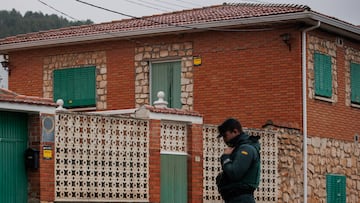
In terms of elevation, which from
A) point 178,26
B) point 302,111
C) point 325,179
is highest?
point 178,26

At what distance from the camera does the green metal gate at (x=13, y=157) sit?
54.8 feet

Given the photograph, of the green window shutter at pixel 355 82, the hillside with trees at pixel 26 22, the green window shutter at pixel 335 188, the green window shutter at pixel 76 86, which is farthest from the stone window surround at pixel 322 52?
the hillside with trees at pixel 26 22

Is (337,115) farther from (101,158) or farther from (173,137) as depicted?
(101,158)

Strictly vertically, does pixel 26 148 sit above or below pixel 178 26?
below

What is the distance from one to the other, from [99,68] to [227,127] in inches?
589

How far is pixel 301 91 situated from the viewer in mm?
24141

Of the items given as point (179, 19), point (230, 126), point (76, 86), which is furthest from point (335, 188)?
point (230, 126)

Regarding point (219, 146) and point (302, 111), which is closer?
point (219, 146)

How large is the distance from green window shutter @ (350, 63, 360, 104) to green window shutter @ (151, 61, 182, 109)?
453cm

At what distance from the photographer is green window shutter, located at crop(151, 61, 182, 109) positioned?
85.4 ft

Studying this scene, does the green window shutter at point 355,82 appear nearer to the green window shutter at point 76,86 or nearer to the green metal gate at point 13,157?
the green window shutter at point 76,86

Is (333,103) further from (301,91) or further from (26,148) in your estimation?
(26,148)

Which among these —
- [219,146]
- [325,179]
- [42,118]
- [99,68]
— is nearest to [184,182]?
[219,146]

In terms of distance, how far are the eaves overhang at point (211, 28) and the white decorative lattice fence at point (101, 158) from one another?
6023mm
